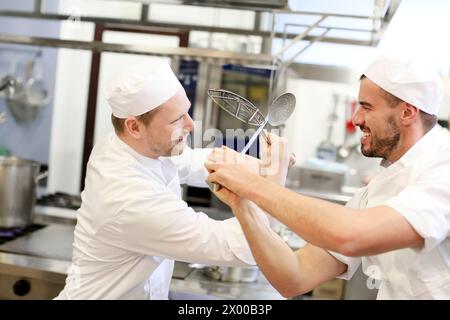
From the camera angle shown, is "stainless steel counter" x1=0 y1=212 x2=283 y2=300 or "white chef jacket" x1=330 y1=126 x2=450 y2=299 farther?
"stainless steel counter" x1=0 y1=212 x2=283 y2=300

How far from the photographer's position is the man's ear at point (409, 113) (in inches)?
33.3

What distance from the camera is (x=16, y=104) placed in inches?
115

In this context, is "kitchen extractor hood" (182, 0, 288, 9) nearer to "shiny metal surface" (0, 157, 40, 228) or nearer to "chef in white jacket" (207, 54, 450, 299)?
"chef in white jacket" (207, 54, 450, 299)

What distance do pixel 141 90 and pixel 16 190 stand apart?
3.61ft

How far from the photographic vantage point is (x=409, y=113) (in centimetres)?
85

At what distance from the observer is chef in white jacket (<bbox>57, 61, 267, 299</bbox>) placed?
91cm

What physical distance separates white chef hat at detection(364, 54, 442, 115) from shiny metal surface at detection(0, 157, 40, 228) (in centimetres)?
135

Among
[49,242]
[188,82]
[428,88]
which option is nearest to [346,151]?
[188,82]

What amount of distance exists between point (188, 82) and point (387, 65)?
191 centimetres

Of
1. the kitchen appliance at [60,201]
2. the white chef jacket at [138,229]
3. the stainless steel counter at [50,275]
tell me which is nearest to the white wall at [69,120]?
the kitchen appliance at [60,201]

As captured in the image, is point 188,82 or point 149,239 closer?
point 149,239

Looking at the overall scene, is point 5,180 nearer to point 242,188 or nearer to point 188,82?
point 188,82

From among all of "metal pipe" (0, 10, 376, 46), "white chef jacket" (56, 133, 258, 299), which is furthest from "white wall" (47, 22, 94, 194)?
"white chef jacket" (56, 133, 258, 299)

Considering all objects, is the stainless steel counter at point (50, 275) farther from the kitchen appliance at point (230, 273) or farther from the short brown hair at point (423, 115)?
the short brown hair at point (423, 115)
